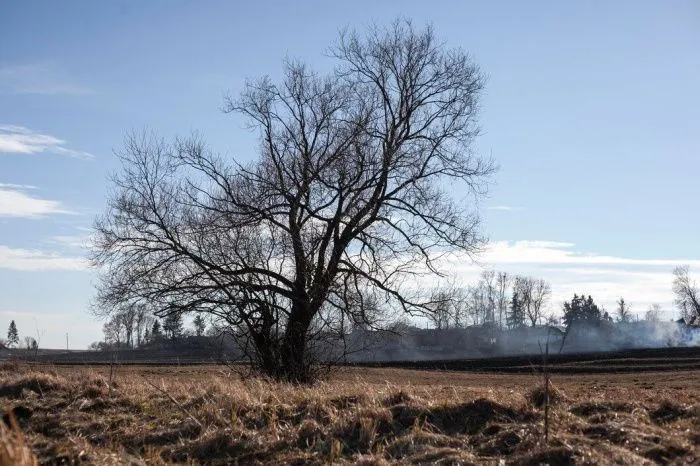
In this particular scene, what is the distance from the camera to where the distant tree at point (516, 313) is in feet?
368

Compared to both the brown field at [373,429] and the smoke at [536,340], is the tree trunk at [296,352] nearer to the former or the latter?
the brown field at [373,429]

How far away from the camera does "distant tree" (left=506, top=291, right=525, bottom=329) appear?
11219 cm

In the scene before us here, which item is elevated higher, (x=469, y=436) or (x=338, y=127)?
(x=338, y=127)

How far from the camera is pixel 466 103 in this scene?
877 inches

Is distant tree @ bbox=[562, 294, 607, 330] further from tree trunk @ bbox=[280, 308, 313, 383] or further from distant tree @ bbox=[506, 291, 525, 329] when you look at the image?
tree trunk @ bbox=[280, 308, 313, 383]

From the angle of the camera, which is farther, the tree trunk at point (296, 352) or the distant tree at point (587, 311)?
the distant tree at point (587, 311)

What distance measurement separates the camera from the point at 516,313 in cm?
11338

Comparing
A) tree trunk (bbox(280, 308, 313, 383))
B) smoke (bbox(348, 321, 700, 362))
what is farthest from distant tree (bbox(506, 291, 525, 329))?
tree trunk (bbox(280, 308, 313, 383))

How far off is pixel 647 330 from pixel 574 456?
102m

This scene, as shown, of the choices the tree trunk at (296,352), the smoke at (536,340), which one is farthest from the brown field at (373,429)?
the smoke at (536,340)

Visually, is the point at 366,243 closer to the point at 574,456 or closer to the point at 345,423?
the point at 345,423

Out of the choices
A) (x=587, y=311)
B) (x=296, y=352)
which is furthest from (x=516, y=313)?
(x=296, y=352)

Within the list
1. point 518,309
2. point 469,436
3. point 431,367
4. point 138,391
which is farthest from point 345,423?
point 518,309

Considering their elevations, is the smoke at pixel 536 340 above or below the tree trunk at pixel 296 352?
below
